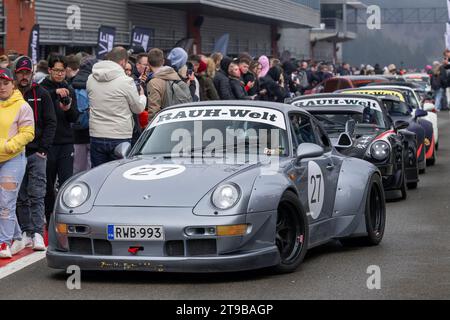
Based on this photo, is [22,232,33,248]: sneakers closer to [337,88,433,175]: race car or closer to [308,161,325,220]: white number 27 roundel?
[308,161,325,220]: white number 27 roundel

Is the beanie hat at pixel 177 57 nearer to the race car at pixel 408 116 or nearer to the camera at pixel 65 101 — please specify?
the race car at pixel 408 116

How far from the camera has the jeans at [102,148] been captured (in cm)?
1143

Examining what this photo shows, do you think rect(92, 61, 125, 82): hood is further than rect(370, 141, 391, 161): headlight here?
No

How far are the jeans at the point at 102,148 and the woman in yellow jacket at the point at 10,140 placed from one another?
1769 mm

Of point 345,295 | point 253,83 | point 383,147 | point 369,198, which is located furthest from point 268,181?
point 253,83

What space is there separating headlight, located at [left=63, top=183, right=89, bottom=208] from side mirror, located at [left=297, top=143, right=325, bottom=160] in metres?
1.77

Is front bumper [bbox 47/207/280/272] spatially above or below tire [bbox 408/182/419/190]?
above

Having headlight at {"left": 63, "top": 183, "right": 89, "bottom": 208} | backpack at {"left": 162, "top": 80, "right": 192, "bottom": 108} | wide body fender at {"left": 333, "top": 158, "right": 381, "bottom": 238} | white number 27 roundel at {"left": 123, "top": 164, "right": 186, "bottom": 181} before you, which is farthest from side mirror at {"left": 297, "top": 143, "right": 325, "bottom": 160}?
backpack at {"left": 162, "top": 80, "right": 192, "bottom": 108}

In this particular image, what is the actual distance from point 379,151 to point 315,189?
476cm

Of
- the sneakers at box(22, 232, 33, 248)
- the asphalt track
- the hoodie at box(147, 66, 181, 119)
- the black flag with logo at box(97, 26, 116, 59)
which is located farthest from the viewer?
the black flag with logo at box(97, 26, 116, 59)

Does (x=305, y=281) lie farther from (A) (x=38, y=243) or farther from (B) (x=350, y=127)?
Answer: (B) (x=350, y=127)

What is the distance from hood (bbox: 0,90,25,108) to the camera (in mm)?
9680

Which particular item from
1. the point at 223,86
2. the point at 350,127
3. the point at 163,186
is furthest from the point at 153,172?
the point at 223,86

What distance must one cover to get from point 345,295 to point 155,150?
2513 millimetres
